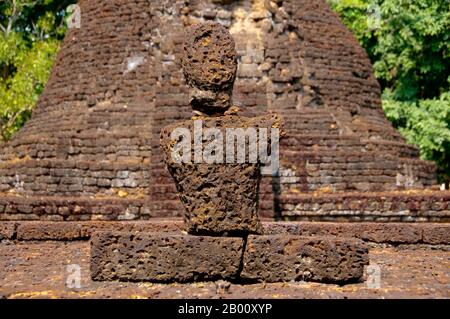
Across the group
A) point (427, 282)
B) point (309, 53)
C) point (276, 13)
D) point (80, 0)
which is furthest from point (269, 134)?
point (80, 0)

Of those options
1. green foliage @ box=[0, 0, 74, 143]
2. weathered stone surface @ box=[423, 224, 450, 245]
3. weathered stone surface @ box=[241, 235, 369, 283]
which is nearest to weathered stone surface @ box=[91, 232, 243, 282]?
weathered stone surface @ box=[241, 235, 369, 283]

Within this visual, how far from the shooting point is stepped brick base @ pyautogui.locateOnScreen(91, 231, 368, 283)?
3.70 metres

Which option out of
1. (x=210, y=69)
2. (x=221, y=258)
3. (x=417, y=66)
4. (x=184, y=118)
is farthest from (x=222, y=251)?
(x=417, y=66)

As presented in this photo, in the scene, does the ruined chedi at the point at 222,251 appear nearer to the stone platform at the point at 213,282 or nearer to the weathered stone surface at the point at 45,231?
the stone platform at the point at 213,282

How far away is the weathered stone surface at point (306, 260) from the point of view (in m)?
3.71

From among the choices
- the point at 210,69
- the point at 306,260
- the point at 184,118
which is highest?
the point at 210,69

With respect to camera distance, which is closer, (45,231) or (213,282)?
(213,282)

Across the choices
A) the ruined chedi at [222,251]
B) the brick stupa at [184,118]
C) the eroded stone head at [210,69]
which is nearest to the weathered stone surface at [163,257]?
the ruined chedi at [222,251]

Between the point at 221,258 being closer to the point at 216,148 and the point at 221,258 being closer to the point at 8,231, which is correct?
the point at 216,148

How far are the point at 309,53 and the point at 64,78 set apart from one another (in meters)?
4.82

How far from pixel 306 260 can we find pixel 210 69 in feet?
4.18

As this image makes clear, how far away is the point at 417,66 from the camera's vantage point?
17.5 metres

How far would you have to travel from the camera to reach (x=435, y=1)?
54.3 ft
